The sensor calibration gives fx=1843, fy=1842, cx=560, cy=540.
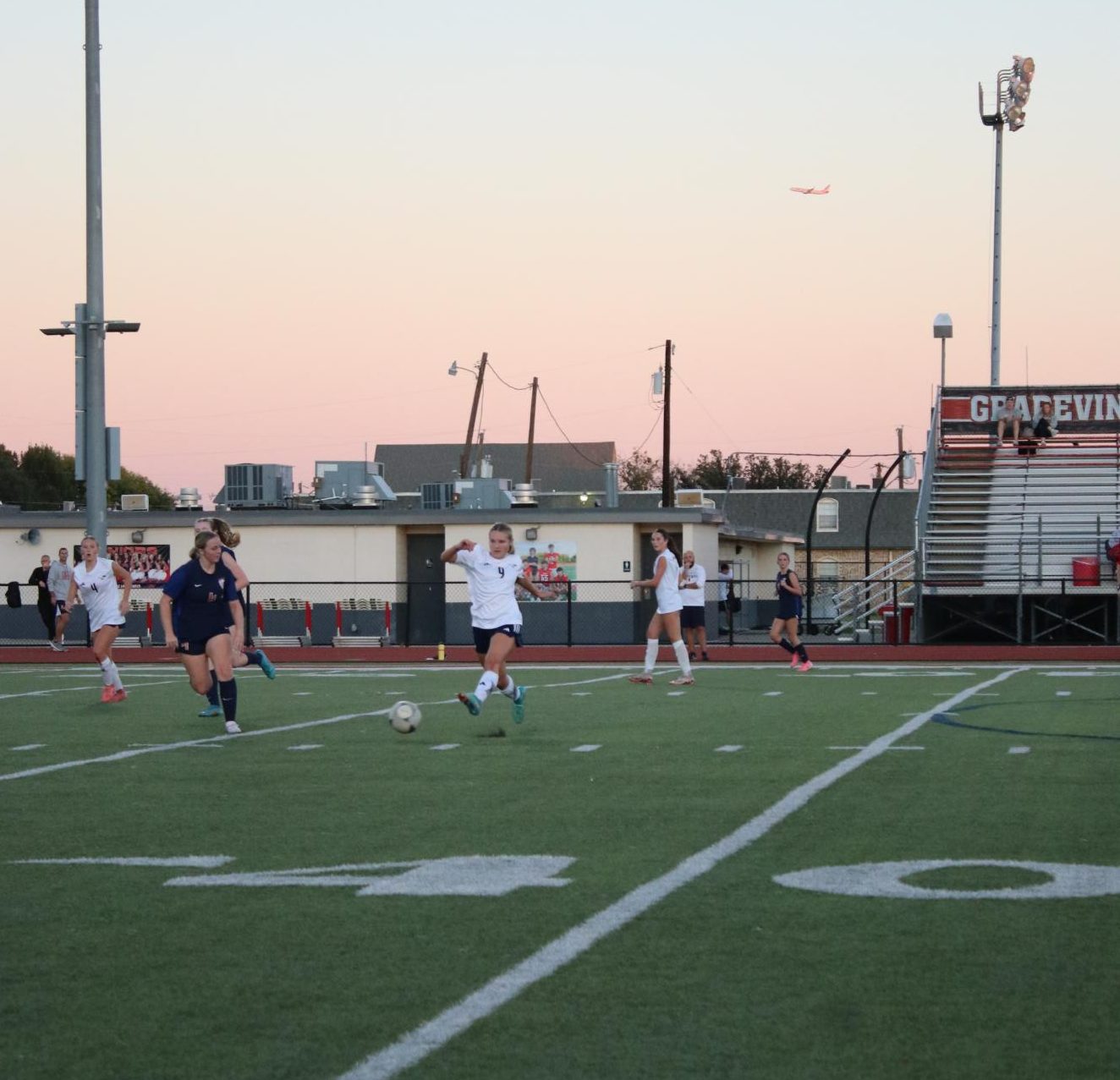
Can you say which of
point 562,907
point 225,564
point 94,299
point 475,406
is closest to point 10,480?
point 475,406

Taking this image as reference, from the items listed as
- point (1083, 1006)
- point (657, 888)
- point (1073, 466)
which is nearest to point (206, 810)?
point (657, 888)

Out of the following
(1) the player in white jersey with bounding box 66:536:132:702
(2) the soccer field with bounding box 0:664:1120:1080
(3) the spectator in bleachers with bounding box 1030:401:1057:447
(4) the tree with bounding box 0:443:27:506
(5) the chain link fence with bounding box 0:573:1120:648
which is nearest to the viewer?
(2) the soccer field with bounding box 0:664:1120:1080

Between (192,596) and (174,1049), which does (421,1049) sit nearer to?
(174,1049)

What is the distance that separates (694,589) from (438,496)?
64.8 feet

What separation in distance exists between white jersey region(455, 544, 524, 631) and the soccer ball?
3.27ft

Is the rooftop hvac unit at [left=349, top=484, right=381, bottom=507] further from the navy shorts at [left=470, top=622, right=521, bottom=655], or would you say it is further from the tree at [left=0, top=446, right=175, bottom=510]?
the tree at [left=0, top=446, right=175, bottom=510]

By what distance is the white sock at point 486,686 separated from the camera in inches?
577

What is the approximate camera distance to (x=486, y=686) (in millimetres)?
14711

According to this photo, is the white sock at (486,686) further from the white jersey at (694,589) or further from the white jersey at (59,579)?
the white jersey at (59,579)

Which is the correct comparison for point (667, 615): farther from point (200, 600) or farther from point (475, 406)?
point (475, 406)

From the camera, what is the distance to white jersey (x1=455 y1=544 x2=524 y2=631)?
15.1 metres

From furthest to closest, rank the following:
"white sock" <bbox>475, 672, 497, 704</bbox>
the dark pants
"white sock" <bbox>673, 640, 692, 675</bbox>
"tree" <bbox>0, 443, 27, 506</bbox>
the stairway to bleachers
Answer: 1. "tree" <bbox>0, 443, 27, 506</bbox>
2. the dark pants
3. the stairway to bleachers
4. "white sock" <bbox>673, 640, 692, 675</bbox>
5. "white sock" <bbox>475, 672, 497, 704</bbox>

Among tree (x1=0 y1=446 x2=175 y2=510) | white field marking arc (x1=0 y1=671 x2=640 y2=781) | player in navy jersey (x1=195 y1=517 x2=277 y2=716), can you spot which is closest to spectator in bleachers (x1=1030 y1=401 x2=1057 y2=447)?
white field marking arc (x1=0 y1=671 x2=640 y2=781)

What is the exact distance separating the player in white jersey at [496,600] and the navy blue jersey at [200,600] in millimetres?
1931
